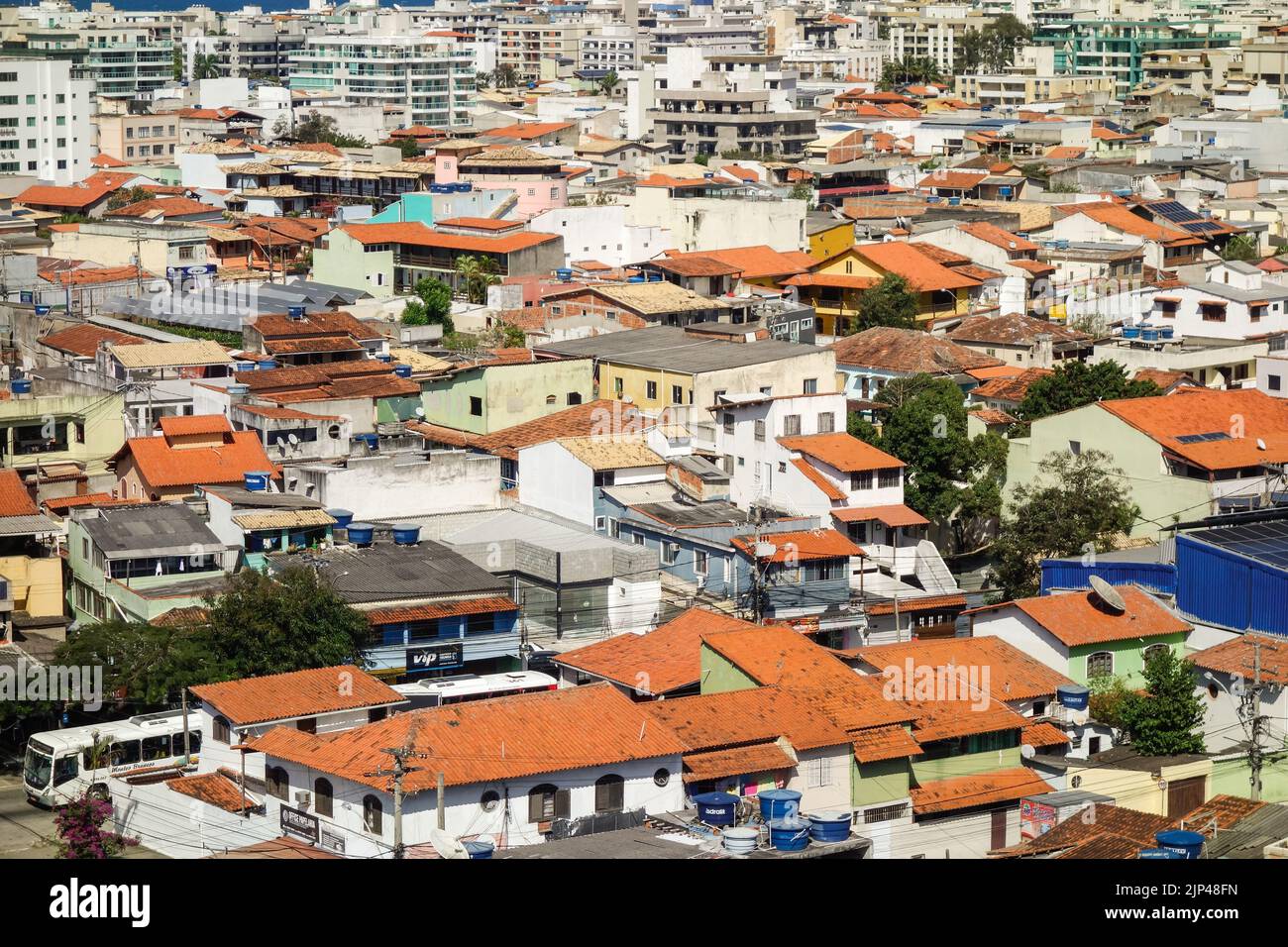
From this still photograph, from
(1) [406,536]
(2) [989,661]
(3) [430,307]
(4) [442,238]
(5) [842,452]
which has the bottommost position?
(2) [989,661]

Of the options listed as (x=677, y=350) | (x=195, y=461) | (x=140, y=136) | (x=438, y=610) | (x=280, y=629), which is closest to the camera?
(x=280, y=629)

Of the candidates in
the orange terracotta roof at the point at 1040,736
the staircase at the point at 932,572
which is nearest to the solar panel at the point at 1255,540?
the staircase at the point at 932,572

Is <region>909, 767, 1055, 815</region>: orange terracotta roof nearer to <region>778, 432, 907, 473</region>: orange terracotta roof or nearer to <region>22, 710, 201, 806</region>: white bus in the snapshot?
<region>22, 710, 201, 806</region>: white bus

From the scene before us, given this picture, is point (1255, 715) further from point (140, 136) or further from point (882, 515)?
point (140, 136)

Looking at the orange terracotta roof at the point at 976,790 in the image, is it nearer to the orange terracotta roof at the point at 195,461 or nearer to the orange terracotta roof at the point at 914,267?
the orange terracotta roof at the point at 195,461

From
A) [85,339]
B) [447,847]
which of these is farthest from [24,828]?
[85,339]

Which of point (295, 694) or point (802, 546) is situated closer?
point (295, 694)
